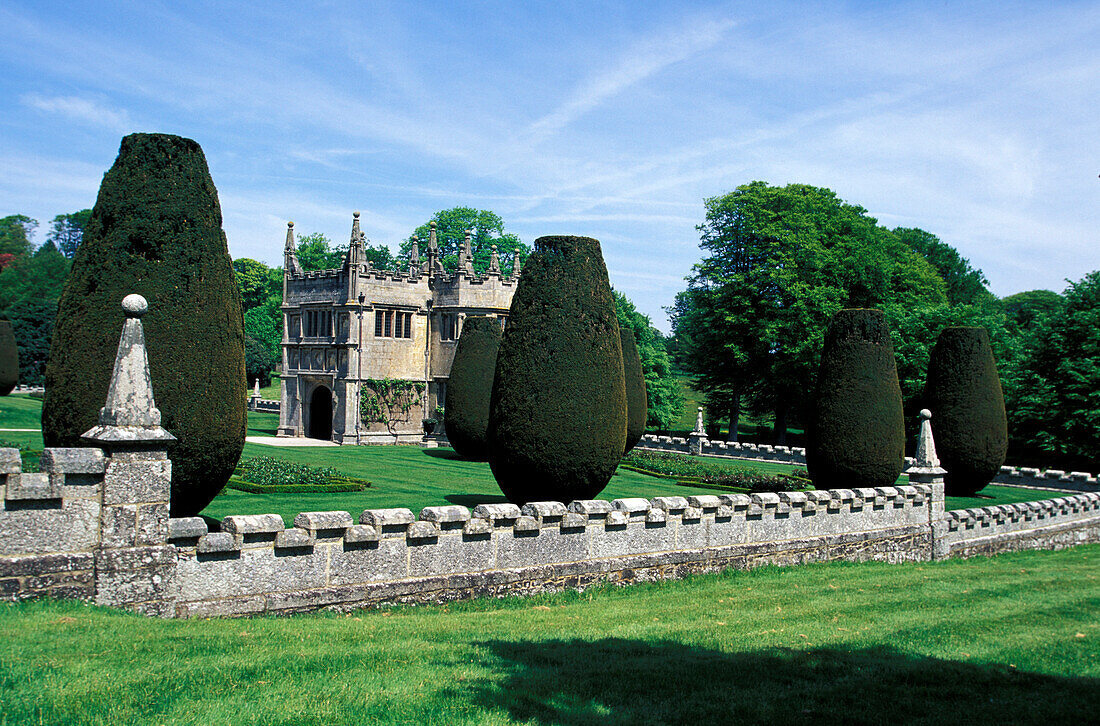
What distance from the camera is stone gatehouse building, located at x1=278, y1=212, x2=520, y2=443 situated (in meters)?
42.4

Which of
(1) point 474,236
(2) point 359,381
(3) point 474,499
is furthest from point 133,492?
(1) point 474,236

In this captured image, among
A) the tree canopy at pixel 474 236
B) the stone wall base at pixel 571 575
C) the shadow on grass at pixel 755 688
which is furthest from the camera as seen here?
the tree canopy at pixel 474 236

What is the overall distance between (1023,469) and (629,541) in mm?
28531

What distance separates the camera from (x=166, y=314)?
11.2m

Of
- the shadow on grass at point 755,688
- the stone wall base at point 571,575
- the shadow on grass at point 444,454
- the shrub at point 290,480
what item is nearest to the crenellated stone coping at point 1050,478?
the stone wall base at point 571,575

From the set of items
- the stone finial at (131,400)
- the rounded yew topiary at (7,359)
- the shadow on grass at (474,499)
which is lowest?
the shadow on grass at (474,499)

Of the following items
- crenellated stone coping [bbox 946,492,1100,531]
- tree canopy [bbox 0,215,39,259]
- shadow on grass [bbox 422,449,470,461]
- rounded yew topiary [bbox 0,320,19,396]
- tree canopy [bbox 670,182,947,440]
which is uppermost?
tree canopy [bbox 0,215,39,259]

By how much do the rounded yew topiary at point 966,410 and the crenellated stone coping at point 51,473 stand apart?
27.2m

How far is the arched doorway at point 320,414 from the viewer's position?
44.6m

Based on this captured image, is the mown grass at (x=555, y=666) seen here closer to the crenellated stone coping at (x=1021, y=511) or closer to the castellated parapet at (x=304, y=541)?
the castellated parapet at (x=304, y=541)

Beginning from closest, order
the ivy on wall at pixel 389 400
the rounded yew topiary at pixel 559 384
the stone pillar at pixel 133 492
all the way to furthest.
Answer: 1. the stone pillar at pixel 133 492
2. the rounded yew topiary at pixel 559 384
3. the ivy on wall at pixel 389 400

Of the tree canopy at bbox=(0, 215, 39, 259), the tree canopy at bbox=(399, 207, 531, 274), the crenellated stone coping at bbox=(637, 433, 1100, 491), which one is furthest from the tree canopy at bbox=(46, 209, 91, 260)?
the crenellated stone coping at bbox=(637, 433, 1100, 491)

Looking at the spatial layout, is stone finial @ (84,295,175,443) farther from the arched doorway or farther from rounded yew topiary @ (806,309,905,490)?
the arched doorway

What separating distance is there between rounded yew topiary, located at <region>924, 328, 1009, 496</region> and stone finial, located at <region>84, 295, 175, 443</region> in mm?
26632
